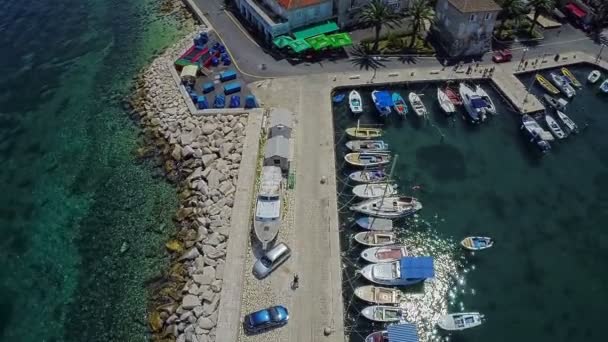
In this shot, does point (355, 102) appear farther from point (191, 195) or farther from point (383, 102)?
point (191, 195)

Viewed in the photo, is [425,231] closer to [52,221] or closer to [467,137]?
[467,137]

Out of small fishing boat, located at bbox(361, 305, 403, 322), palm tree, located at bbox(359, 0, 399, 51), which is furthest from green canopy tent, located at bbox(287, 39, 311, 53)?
small fishing boat, located at bbox(361, 305, 403, 322)

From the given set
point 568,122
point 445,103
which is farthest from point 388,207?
point 568,122

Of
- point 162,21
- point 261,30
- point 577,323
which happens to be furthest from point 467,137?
point 162,21

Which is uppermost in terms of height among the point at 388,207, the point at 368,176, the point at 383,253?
the point at 368,176

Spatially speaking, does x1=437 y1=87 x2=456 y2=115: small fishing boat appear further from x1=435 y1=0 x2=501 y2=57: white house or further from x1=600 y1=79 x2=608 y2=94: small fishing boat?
x1=600 y1=79 x2=608 y2=94: small fishing boat

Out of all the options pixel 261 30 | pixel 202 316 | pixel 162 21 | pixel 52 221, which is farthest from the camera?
pixel 162 21

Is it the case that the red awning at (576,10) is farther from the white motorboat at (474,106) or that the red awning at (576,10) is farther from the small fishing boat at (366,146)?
the small fishing boat at (366,146)
